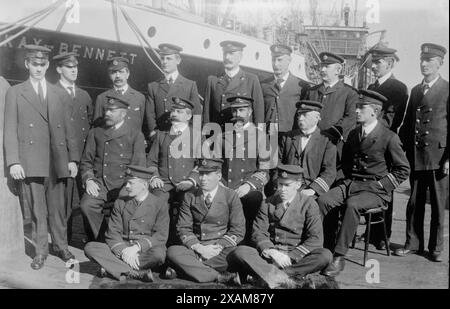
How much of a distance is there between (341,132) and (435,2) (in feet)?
4.74

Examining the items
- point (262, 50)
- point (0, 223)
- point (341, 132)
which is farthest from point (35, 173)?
point (262, 50)

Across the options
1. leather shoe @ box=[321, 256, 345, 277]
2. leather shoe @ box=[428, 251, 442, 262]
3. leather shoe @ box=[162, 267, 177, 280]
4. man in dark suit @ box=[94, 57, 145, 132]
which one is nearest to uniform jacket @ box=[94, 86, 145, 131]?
man in dark suit @ box=[94, 57, 145, 132]

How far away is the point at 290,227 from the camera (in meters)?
4.06

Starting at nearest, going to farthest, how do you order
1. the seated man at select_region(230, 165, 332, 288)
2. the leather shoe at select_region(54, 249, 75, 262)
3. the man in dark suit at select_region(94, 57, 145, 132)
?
the seated man at select_region(230, 165, 332, 288), the leather shoe at select_region(54, 249, 75, 262), the man in dark suit at select_region(94, 57, 145, 132)

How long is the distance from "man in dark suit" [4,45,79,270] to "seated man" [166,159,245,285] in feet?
4.16

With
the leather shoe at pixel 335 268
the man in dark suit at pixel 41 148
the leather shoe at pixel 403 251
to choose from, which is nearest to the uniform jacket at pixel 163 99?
the man in dark suit at pixel 41 148

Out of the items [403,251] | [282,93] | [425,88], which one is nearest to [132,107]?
[282,93]

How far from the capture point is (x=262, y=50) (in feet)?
33.4

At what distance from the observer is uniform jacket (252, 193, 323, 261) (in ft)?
13.2

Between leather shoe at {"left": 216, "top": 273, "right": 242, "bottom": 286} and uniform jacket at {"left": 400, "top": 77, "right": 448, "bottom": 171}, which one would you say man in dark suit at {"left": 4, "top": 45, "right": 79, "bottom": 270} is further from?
uniform jacket at {"left": 400, "top": 77, "right": 448, "bottom": 171}

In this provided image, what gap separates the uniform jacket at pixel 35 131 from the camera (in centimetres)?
449

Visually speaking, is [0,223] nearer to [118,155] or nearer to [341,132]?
[118,155]

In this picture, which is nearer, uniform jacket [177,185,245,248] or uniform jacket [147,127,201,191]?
uniform jacket [177,185,245,248]
